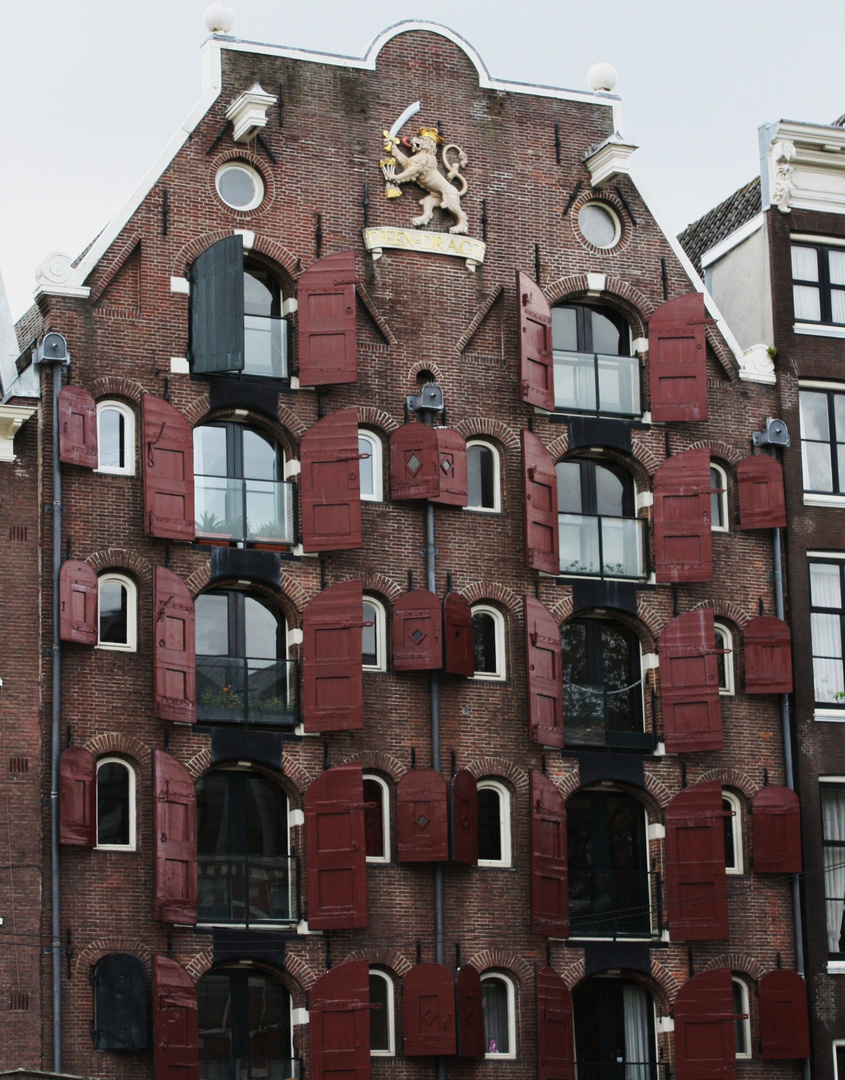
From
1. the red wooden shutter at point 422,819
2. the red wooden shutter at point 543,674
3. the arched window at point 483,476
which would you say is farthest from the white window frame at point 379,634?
the arched window at point 483,476

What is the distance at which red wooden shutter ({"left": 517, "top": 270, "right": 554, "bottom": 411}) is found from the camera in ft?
152

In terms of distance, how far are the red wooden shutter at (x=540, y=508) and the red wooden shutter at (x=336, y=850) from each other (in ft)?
18.3

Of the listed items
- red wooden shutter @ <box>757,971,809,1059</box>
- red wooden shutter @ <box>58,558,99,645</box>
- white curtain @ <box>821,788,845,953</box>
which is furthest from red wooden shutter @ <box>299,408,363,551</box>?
red wooden shutter @ <box>757,971,809,1059</box>

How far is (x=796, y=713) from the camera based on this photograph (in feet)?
155

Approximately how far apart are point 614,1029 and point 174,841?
31.1ft

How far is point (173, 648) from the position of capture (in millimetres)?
42625

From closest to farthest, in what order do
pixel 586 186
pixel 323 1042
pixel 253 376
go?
pixel 323 1042, pixel 253 376, pixel 586 186

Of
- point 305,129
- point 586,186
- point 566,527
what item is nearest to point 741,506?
point 566,527

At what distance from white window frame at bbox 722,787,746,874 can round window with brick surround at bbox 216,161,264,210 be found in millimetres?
14397

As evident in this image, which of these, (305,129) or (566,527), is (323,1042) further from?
(305,129)

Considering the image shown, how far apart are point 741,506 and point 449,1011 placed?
11671 mm

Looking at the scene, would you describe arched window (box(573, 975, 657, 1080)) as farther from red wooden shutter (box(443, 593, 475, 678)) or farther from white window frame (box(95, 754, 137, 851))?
white window frame (box(95, 754, 137, 851))

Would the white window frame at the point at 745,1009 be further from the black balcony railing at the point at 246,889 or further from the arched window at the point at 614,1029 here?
the black balcony railing at the point at 246,889

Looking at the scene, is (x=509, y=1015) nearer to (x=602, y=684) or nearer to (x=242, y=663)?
(x=602, y=684)
